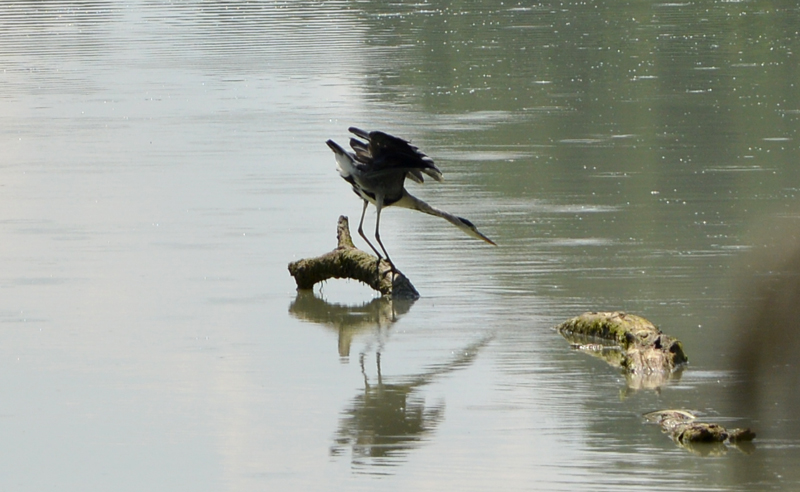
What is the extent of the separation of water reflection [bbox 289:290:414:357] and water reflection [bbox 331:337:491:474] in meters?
0.86

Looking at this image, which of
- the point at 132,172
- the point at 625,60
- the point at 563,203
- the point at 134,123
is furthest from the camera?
the point at 625,60

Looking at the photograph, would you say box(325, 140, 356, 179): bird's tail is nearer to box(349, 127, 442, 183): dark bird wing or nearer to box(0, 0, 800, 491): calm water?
box(349, 127, 442, 183): dark bird wing

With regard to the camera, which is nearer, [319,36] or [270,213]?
[270,213]

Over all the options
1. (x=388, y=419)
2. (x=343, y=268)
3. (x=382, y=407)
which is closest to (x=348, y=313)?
(x=343, y=268)

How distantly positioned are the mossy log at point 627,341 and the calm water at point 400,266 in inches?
5.3

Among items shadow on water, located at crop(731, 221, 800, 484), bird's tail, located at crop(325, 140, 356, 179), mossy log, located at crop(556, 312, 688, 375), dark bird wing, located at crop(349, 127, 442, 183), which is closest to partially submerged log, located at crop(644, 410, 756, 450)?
mossy log, located at crop(556, 312, 688, 375)

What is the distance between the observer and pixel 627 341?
8.38 meters

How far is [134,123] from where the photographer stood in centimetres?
2036

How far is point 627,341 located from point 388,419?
162 centimetres

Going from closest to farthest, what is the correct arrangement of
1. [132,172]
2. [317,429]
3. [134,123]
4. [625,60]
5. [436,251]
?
[317,429]
[436,251]
[132,172]
[134,123]
[625,60]

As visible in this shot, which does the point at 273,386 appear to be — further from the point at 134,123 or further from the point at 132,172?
the point at 134,123

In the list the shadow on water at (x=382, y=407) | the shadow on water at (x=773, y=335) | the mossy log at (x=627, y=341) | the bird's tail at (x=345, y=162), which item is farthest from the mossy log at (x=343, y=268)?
the shadow on water at (x=773, y=335)

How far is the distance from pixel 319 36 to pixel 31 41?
6.99m

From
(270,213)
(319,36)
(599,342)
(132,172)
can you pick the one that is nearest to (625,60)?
(319,36)
